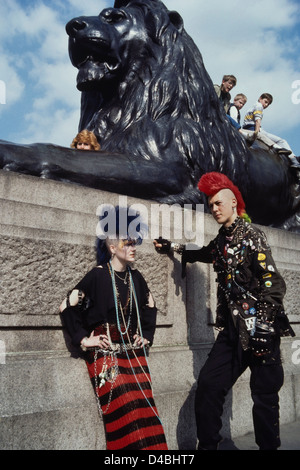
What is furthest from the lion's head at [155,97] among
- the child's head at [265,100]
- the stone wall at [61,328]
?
the child's head at [265,100]

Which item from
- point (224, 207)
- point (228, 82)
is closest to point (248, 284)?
point (224, 207)

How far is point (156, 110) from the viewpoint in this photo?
5066mm

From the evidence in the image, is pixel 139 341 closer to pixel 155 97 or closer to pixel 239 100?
pixel 155 97

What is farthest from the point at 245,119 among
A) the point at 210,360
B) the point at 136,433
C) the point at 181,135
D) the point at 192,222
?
the point at 136,433

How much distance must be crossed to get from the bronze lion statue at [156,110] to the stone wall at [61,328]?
0.70 metres

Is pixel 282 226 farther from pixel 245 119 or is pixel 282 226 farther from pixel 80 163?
pixel 80 163

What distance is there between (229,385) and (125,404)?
632 millimetres

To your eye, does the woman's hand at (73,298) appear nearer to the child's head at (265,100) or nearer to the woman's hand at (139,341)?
the woman's hand at (139,341)

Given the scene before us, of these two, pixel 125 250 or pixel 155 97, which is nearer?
pixel 125 250

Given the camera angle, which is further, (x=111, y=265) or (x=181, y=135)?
(x=181, y=135)

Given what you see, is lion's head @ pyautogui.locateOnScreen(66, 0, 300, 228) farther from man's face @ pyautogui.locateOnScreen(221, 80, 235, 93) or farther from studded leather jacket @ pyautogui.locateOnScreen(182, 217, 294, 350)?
man's face @ pyautogui.locateOnScreen(221, 80, 235, 93)

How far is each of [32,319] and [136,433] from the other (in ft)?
2.99

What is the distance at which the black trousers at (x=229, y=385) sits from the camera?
286 cm
